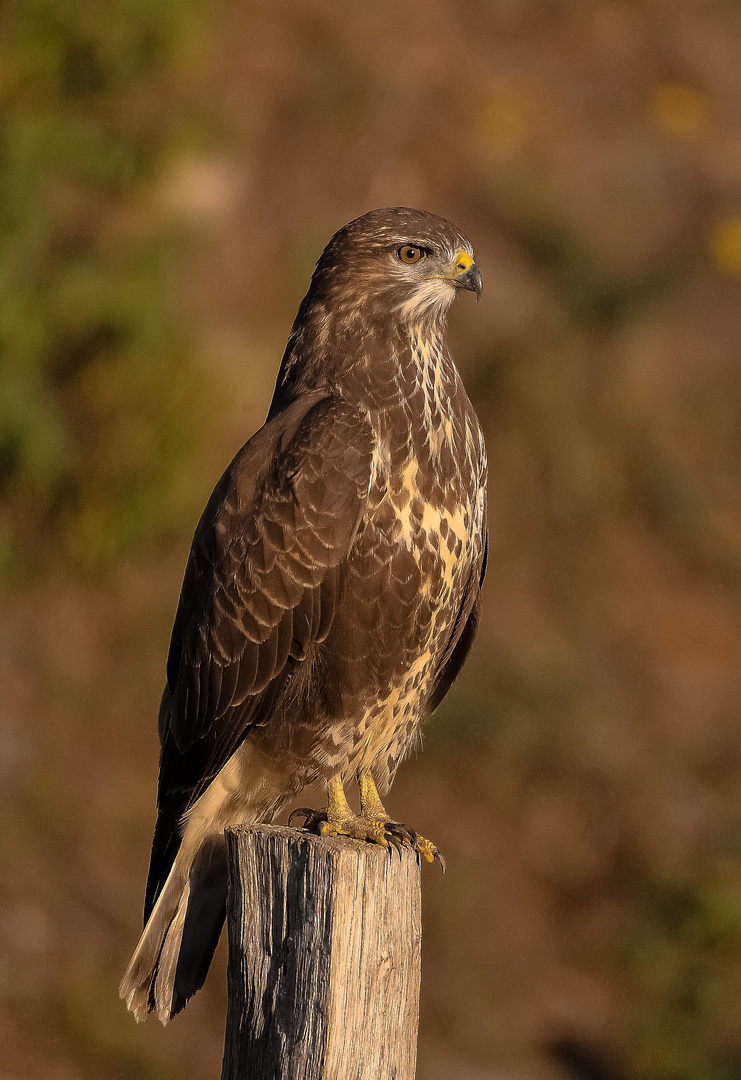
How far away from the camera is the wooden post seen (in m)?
2.74

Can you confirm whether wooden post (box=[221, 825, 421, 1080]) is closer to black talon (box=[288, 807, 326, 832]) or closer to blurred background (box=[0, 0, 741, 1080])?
black talon (box=[288, 807, 326, 832])

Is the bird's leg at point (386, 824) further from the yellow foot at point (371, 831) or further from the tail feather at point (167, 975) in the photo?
the tail feather at point (167, 975)

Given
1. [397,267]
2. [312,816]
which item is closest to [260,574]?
[312,816]

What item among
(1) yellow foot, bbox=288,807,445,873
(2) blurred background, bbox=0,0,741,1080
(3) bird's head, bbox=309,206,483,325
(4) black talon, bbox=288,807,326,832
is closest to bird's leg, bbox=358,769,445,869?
(1) yellow foot, bbox=288,807,445,873

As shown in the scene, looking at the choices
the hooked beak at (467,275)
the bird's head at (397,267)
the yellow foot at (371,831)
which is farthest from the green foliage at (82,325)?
the yellow foot at (371,831)

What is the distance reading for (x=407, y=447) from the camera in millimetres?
3627

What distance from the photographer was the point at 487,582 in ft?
34.0

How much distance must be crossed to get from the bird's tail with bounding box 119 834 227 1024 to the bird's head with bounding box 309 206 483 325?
179cm

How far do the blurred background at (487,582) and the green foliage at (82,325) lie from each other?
21 millimetres

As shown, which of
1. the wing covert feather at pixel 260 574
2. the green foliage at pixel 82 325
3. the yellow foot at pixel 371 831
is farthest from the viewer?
the green foliage at pixel 82 325

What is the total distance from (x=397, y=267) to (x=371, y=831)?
1.72m

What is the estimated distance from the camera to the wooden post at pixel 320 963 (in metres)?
2.74

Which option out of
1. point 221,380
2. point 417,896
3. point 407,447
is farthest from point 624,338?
point 417,896

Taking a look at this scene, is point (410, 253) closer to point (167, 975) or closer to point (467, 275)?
point (467, 275)
